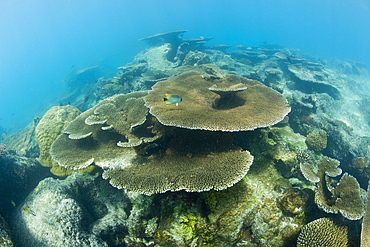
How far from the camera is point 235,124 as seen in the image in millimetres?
3348

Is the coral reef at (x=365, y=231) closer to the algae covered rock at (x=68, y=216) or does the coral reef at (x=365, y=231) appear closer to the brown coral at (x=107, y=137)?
the brown coral at (x=107, y=137)

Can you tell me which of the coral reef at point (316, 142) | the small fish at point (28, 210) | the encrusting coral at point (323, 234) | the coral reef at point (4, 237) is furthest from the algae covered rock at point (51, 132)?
the coral reef at point (316, 142)

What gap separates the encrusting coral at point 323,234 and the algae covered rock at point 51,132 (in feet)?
22.0

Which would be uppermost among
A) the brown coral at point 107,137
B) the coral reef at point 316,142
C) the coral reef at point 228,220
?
the brown coral at point 107,137

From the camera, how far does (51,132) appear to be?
21.9ft

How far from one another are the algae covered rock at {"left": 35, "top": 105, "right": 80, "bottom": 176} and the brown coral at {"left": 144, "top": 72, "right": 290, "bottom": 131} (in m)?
4.31

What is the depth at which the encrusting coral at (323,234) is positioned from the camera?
9.61ft

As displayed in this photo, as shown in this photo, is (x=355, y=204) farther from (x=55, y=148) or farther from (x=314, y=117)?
(x=55, y=148)

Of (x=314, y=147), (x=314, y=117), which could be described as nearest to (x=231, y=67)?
(x=314, y=117)

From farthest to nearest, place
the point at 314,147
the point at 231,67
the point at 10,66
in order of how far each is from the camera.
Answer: the point at 10,66 < the point at 231,67 < the point at 314,147

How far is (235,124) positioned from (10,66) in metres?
223

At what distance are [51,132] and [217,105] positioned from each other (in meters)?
6.55

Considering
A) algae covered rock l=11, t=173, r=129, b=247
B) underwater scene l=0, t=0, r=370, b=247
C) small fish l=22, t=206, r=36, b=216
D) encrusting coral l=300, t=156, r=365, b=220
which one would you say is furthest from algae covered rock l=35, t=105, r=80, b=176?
encrusting coral l=300, t=156, r=365, b=220

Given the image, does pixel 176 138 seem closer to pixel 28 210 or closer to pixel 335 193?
pixel 335 193
